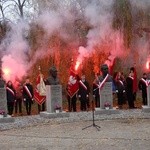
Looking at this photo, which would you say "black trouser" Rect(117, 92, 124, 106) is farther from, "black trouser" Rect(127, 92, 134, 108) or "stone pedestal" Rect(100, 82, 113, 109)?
"stone pedestal" Rect(100, 82, 113, 109)

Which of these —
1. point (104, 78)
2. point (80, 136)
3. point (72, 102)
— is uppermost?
point (104, 78)

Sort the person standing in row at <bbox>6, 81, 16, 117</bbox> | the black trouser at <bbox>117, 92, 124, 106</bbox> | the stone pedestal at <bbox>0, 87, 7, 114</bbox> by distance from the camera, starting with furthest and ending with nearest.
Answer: the black trouser at <bbox>117, 92, 124, 106</bbox> → the person standing in row at <bbox>6, 81, 16, 117</bbox> → the stone pedestal at <bbox>0, 87, 7, 114</bbox>

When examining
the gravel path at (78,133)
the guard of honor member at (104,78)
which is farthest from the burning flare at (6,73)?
the guard of honor member at (104,78)

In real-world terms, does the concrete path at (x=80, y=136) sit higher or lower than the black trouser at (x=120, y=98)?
lower

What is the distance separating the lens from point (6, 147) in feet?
38.4

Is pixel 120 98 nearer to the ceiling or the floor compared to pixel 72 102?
nearer to the ceiling

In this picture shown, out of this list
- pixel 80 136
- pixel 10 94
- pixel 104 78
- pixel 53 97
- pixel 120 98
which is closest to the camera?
pixel 80 136

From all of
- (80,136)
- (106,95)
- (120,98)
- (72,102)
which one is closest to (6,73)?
(72,102)

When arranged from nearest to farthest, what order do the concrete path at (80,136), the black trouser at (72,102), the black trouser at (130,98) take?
1. the concrete path at (80,136)
2. the black trouser at (72,102)
3. the black trouser at (130,98)

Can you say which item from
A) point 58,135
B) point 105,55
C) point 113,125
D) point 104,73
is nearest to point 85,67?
point 105,55

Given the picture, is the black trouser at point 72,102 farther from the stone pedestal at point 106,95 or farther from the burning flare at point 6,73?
the burning flare at point 6,73

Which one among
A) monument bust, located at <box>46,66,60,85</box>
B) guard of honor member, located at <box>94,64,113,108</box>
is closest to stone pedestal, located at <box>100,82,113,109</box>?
guard of honor member, located at <box>94,64,113,108</box>

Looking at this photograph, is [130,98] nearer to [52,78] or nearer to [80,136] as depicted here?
[52,78]

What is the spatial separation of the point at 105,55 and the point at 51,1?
4.13m
